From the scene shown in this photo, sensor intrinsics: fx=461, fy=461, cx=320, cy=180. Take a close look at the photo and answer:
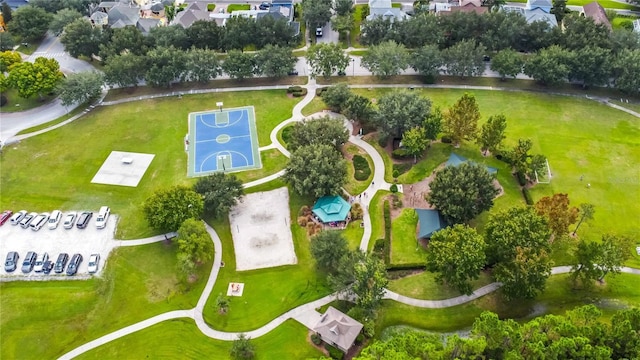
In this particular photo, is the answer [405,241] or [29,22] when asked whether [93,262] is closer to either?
[405,241]

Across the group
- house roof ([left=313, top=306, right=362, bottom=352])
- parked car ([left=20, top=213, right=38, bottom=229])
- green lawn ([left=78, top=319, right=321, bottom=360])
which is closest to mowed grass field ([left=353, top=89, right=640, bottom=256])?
house roof ([left=313, top=306, right=362, bottom=352])

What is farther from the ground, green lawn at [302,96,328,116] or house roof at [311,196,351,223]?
green lawn at [302,96,328,116]

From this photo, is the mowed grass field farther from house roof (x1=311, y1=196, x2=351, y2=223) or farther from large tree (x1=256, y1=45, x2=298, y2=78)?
house roof (x1=311, y1=196, x2=351, y2=223)

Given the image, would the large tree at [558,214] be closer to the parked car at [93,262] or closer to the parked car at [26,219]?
the parked car at [93,262]

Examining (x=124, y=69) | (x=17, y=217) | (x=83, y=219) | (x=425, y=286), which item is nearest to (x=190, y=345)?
(x=83, y=219)

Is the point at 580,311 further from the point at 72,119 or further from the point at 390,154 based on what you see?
the point at 72,119

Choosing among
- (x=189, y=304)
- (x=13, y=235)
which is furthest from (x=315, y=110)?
(x=13, y=235)
